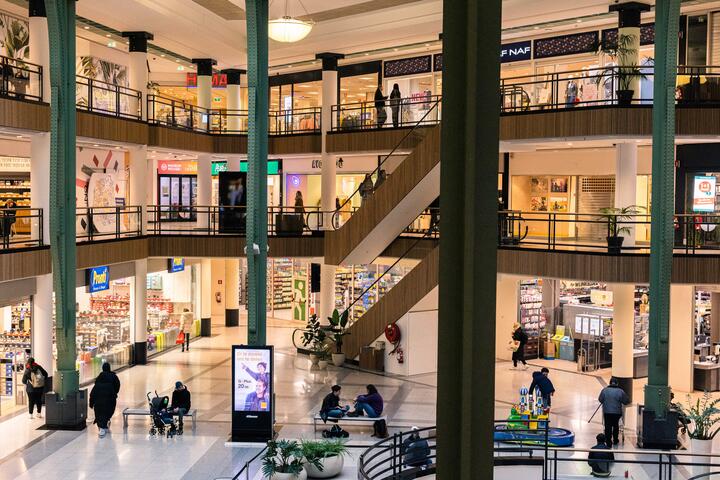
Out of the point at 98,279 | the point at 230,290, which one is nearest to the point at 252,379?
the point at 98,279

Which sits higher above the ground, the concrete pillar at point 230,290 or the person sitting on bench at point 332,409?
the concrete pillar at point 230,290

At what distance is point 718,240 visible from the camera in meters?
20.0

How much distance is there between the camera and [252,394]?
17.7 metres

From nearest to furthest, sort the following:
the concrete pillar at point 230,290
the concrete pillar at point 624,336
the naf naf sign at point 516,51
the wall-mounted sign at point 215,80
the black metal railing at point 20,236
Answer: the black metal railing at point 20,236 < the concrete pillar at point 624,336 < the naf naf sign at point 516,51 < the concrete pillar at point 230,290 < the wall-mounted sign at point 215,80

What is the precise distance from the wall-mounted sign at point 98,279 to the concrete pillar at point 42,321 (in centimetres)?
221

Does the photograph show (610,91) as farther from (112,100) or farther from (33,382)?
(112,100)

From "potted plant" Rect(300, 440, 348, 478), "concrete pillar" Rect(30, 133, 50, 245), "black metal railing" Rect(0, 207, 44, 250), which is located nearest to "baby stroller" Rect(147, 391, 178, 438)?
"potted plant" Rect(300, 440, 348, 478)

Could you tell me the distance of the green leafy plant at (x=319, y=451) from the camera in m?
15.0

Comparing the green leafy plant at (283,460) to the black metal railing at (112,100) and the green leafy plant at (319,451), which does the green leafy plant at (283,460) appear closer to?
the green leafy plant at (319,451)

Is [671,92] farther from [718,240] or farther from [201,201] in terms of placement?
[201,201]

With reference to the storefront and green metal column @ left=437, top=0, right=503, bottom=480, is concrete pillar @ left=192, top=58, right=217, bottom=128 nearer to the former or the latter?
the storefront

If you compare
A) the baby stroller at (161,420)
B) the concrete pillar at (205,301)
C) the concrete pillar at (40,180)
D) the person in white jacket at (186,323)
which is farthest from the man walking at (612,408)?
the concrete pillar at (205,301)

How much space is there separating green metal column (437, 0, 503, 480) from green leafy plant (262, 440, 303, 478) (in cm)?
914

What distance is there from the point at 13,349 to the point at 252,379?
668cm
